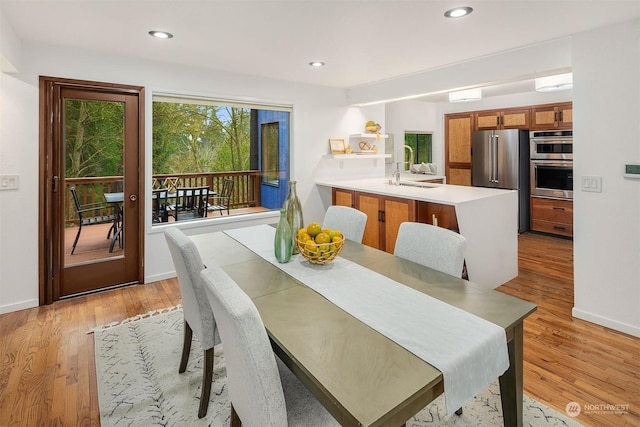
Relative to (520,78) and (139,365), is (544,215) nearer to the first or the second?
(520,78)

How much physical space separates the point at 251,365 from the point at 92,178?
3185 millimetres

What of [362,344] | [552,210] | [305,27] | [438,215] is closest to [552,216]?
[552,210]

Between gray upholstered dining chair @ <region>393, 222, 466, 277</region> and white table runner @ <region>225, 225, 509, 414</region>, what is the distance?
1.23 feet

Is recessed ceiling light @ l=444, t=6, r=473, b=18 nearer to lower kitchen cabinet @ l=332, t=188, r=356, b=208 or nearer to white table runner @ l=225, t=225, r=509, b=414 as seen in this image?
white table runner @ l=225, t=225, r=509, b=414

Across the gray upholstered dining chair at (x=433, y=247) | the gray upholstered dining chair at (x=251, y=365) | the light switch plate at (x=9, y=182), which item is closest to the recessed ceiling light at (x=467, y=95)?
the gray upholstered dining chair at (x=433, y=247)

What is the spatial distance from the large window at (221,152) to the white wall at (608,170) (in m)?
3.64

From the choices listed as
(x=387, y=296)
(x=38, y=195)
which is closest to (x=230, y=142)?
(x=38, y=195)

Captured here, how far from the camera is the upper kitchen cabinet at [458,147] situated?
6.49 metres

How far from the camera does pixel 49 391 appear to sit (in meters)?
2.06

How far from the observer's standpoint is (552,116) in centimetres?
539

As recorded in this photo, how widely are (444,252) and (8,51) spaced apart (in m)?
3.29

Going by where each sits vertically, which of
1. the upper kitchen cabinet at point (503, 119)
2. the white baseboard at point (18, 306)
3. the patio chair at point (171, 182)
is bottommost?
the white baseboard at point (18, 306)

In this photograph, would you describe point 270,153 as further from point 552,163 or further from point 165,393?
point 552,163

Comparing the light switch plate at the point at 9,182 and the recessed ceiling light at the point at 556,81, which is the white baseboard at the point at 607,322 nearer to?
the recessed ceiling light at the point at 556,81
